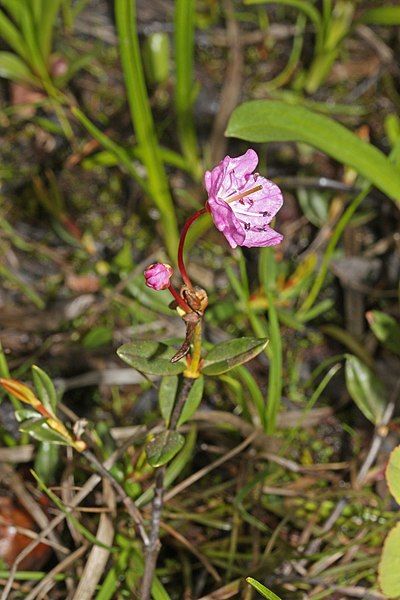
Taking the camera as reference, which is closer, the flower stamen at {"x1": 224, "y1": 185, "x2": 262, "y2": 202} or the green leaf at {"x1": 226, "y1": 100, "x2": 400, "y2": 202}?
the flower stamen at {"x1": 224, "y1": 185, "x2": 262, "y2": 202}

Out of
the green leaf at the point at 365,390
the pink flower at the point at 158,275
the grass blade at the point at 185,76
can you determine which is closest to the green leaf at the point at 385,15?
the grass blade at the point at 185,76

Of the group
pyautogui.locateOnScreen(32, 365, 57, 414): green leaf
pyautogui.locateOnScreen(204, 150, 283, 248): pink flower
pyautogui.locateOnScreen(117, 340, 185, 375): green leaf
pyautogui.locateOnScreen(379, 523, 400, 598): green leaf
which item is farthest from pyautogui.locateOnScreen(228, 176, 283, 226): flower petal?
pyautogui.locateOnScreen(379, 523, 400, 598): green leaf

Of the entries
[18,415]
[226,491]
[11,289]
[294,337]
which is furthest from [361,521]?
[11,289]

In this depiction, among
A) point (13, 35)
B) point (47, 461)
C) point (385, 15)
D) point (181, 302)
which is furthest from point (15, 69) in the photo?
point (181, 302)

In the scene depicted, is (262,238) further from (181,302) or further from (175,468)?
(175,468)

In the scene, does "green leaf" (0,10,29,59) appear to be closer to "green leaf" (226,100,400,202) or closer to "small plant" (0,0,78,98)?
"small plant" (0,0,78,98)
